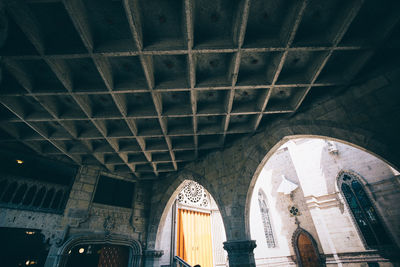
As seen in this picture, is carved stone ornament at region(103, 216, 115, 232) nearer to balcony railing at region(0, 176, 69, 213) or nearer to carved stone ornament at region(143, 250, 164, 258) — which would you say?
balcony railing at region(0, 176, 69, 213)

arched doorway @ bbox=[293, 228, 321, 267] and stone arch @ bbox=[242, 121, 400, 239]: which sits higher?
stone arch @ bbox=[242, 121, 400, 239]

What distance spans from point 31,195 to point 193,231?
294 inches

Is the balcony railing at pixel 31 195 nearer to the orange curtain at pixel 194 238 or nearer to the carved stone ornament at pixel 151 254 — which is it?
the carved stone ornament at pixel 151 254

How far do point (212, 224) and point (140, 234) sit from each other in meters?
5.14

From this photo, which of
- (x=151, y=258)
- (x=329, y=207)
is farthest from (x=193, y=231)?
(x=329, y=207)

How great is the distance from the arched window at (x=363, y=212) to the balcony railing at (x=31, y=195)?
12426mm

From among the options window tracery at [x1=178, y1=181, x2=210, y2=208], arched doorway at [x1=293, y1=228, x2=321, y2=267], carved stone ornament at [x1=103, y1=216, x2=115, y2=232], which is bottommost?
arched doorway at [x1=293, y1=228, x2=321, y2=267]

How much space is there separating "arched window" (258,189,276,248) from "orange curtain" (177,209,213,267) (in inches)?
166

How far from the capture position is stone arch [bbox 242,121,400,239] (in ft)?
10.9

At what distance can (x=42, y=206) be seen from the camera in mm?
5824

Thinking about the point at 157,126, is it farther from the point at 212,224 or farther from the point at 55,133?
the point at 212,224

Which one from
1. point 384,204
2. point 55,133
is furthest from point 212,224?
point 55,133

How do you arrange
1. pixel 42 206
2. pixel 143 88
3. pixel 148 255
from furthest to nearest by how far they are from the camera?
pixel 148 255 < pixel 42 206 < pixel 143 88

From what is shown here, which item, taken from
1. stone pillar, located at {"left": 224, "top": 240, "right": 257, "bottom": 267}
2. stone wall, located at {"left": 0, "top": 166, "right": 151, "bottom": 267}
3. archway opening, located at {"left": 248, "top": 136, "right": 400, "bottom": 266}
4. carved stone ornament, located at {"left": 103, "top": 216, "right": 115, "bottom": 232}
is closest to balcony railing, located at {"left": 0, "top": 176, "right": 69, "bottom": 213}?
stone wall, located at {"left": 0, "top": 166, "right": 151, "bottom": 267}
